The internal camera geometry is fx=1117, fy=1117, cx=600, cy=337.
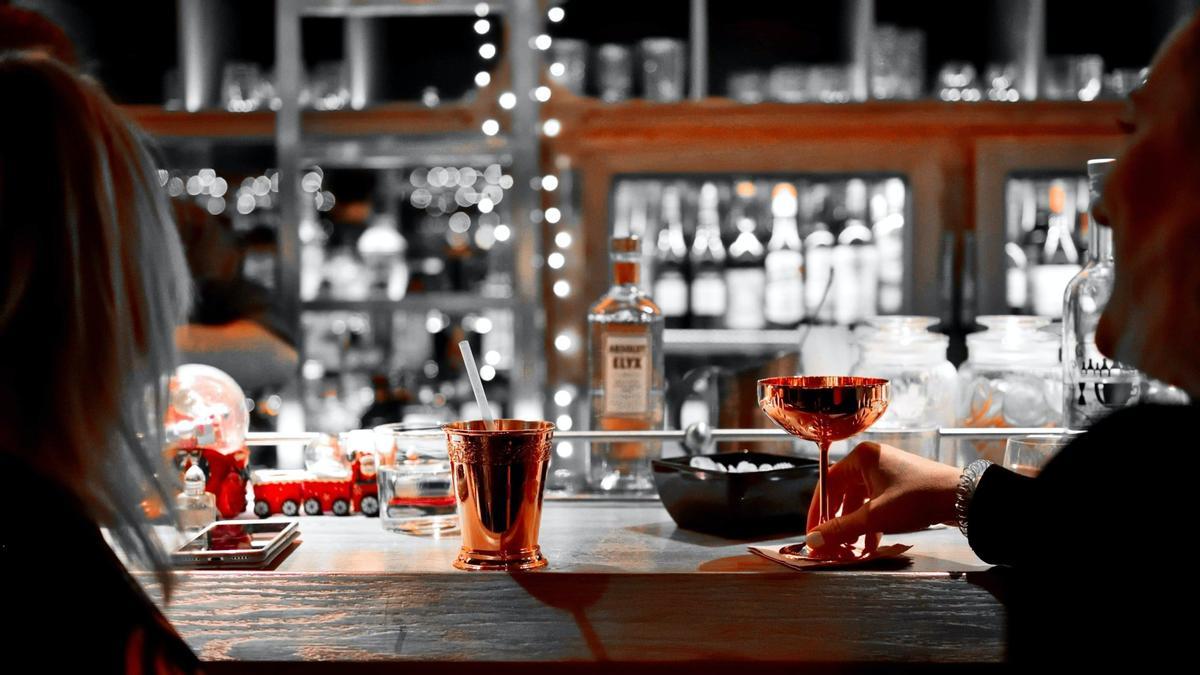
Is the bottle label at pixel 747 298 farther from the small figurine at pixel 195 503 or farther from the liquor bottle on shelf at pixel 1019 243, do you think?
the small figurine at pixel 195 503

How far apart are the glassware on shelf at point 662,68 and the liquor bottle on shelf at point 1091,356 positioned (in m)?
1.74

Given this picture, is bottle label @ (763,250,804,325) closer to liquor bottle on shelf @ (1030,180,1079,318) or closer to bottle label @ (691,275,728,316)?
bottle label @ (691,275,728,316)

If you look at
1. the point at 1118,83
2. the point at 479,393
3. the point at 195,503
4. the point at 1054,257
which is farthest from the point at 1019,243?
the point at 195,503

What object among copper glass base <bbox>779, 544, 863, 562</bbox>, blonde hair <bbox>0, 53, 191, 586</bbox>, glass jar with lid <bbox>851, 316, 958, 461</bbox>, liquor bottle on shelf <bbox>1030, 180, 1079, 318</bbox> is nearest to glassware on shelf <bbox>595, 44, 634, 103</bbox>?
liquor bottle on shelf <bbox>1030, 180, 1079, 318</bbox>

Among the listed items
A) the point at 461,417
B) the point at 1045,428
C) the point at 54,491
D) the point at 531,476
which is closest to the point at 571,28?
the point at 461,417

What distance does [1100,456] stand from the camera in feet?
2.08

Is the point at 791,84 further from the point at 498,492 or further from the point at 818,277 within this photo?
the point at 498,492

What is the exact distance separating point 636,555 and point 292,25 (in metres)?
2.28

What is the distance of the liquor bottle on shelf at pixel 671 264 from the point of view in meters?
3.00

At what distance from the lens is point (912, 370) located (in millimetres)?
1304

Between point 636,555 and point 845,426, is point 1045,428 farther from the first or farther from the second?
point 636,555

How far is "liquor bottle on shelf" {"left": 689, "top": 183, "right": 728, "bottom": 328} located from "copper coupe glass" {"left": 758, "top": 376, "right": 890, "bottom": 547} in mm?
1941

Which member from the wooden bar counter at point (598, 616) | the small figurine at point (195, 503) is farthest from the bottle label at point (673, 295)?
the wooden bar counter at point (598, 616)

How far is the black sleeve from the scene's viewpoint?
0.61m
